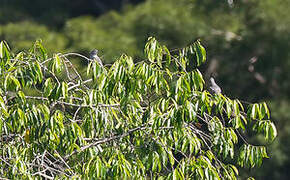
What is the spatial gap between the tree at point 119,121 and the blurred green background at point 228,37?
841 centimetres

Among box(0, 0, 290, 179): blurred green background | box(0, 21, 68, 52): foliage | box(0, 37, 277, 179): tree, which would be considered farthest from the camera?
box(0, 21, 68, 52): foliage

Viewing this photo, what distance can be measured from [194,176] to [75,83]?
120cm

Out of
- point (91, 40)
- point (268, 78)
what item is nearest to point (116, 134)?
point (91, 40)

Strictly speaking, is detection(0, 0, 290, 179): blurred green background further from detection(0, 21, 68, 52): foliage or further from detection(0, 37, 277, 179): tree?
detection(0, 37, 277, 179): tree

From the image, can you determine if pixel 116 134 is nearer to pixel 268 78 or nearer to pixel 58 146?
pixel 58 146

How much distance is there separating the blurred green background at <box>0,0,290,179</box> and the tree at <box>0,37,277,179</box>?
27.6 feet

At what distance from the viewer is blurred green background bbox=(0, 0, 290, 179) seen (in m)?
13.9

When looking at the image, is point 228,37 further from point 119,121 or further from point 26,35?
point 119,121

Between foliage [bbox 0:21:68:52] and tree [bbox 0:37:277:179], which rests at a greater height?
foliage [bbox 0:21:68:52]

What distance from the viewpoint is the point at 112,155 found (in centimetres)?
471

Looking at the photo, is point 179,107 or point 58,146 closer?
point 179,107

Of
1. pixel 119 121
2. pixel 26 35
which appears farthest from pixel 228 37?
pixel 119 121

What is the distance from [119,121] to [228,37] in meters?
9.87

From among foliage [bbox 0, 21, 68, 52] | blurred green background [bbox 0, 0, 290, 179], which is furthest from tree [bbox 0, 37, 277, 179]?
foliage [bbox 0, 21, 68, 52]
